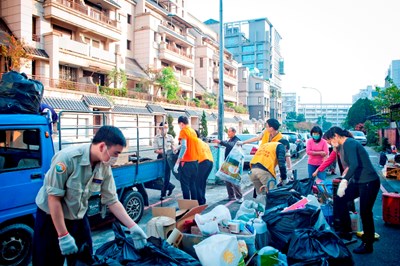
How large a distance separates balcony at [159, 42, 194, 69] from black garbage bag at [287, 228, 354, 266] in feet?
108

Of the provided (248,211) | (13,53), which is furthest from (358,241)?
(13,53)

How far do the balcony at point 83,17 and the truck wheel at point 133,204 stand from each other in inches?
823

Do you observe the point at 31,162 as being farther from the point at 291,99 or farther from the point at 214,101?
the point at 291,99

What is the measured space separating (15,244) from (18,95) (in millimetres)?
1895

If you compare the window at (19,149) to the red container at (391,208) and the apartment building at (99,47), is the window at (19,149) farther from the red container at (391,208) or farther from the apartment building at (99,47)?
the apartment building at (99,47)

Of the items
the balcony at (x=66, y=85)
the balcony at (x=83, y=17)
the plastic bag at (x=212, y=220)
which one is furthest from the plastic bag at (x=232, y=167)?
the balcony at (x=83, y=17)

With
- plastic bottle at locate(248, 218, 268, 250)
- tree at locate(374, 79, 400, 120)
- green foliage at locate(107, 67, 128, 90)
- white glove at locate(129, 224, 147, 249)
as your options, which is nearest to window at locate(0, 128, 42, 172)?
white glove at locate(129, 224, 147, 249)

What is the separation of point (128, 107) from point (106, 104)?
9.47 ft

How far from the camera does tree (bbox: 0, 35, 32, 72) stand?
1845 centimetres

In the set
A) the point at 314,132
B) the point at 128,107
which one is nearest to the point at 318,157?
the point at 314,132

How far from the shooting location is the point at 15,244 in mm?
3908

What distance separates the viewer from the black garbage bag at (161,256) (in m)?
2.67

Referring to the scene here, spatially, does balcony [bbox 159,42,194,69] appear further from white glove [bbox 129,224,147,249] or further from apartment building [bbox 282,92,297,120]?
apartment building [bbox 282,92,297,120]

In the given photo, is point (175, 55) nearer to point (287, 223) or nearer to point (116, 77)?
point (116, 77)
